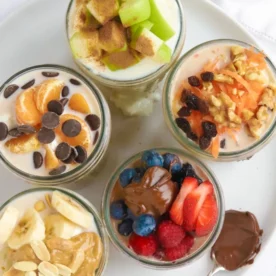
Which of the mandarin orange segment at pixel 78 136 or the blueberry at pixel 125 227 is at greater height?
the mandarin orange segment at pixel 78 136

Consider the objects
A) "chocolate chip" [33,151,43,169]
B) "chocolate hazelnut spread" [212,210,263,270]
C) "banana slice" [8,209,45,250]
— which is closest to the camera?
"banana slice" [8,209,45,250]

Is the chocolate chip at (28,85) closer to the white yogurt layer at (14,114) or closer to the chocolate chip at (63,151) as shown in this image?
the white yogurt layer at (14,114)

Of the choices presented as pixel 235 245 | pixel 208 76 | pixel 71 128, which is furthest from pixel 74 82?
pixel 235 245

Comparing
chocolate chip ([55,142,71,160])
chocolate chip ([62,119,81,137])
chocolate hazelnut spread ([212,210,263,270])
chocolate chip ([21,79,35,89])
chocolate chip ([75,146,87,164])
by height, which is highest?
chocolate chip ([21,79,35,89])

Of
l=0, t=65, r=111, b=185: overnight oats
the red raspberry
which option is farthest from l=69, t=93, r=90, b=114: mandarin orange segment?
the red raspberry

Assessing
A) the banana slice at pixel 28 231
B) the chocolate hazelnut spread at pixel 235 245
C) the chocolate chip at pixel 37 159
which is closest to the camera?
the banana slice at pixel 28 231

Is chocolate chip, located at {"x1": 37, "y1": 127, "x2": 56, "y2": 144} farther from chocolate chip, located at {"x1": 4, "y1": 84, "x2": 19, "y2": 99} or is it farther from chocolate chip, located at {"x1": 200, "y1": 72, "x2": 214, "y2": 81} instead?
chocolate chip, located at {"x1": 200, "y1": 72, "x2": 214, "y2": 81}

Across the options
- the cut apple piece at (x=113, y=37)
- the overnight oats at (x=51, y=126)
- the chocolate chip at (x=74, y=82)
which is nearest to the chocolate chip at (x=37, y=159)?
the overnight oats at (x=51, y=126)

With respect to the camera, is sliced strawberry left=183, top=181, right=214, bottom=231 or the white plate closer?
sliced strawberry left=183, top=181, right=214, bottom=231
